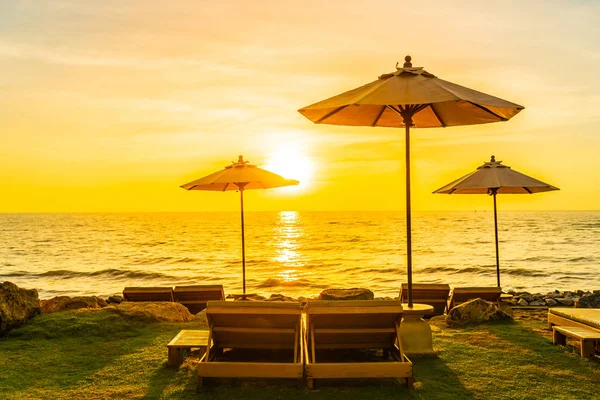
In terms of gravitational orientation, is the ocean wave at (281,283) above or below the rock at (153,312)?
below

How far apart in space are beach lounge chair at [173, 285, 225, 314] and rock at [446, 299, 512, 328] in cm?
519

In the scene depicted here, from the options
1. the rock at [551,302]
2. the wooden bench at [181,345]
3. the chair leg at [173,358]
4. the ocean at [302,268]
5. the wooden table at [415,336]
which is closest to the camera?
the wooden bench at [181,345]

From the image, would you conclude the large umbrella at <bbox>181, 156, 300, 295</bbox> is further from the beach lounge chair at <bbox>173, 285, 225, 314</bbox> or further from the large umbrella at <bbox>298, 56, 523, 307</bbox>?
the large umbrella at <bbox>298, 56, 523, 307</bbox>

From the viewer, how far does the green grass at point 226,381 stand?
5188 millimetres

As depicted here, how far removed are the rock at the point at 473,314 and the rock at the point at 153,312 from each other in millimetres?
4837

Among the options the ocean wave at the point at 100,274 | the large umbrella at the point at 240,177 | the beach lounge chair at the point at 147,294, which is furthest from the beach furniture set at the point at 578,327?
the ocean wave at the point at 100,274

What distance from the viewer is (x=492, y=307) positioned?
9.01m

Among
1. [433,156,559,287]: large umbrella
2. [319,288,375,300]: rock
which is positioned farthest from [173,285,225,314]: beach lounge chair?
[433,156,559,287]: large umbrella

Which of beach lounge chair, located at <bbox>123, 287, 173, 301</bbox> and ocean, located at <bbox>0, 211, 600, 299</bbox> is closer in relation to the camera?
beach lounge chair, located at <bbox>123, 287, 173, 301</bbox>

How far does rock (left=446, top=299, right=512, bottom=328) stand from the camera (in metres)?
8.74

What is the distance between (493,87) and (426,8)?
5787 millimetres

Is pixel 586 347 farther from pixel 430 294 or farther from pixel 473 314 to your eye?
pixel 430 294

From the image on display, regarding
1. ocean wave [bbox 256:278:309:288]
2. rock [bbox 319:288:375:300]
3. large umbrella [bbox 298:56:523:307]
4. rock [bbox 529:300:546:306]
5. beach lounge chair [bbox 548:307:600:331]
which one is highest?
large umbrella [bbox 298:56:523:307]

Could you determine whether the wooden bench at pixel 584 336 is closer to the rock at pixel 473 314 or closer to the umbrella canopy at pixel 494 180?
the rock at pixel 473 314
